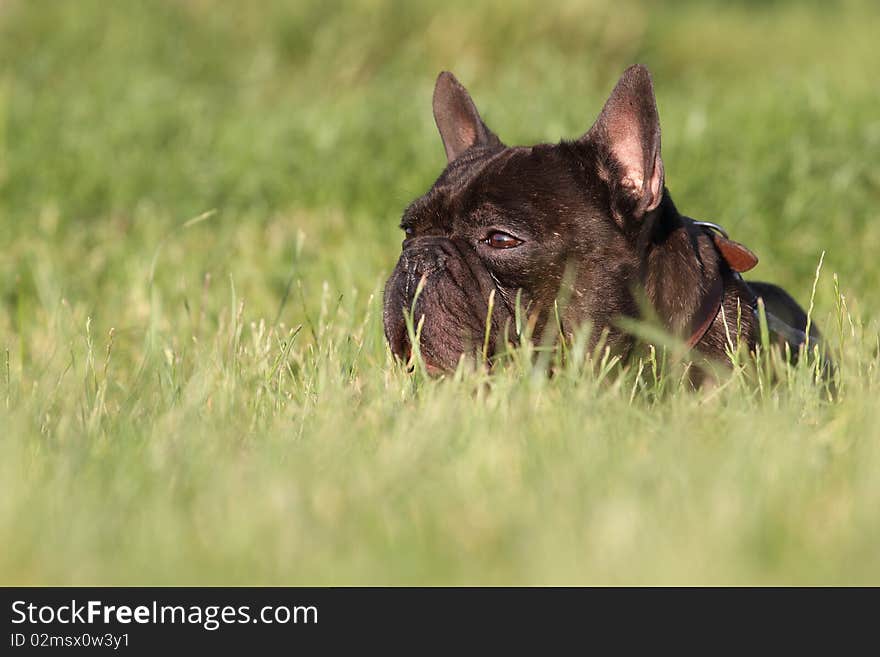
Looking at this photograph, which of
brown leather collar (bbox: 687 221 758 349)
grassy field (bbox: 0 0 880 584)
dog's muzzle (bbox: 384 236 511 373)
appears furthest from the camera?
brown leather collar (bbox: 687 221 758 349)

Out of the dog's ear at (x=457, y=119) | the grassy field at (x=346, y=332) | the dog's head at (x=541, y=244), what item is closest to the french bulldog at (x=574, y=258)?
the dog's head at (x=541, y=244)

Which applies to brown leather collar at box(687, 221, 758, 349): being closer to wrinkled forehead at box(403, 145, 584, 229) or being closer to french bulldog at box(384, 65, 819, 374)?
french bulldog at box(384, 65, 819, 374)

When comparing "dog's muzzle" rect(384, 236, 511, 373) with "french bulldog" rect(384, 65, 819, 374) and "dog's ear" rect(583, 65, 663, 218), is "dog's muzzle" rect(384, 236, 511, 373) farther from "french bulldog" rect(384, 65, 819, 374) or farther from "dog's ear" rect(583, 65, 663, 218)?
"dog's ear" rect(583, 65, 663, 218)

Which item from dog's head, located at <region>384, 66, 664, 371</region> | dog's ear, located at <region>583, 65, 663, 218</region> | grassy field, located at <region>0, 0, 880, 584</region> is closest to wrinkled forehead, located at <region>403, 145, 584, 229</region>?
dog's head, located at <region>384, 66, 664, 371</region>

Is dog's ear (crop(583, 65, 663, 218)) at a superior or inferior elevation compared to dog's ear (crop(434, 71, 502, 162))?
inferior

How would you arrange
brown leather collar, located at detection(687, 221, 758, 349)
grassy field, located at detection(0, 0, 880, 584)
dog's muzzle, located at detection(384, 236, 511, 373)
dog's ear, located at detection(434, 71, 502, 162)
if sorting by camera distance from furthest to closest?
dog's ear, located at detection(434, 71, 502, 162), brown leather collar, located at detection(687, 221, 758, 349), dog's muzzle, located at detection(384, 236, 511, 373), grassy field, located at detection(0, 0, 880, 584)

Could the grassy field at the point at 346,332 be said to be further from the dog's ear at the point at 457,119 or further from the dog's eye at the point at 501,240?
the dog's ear at the point at 457,119

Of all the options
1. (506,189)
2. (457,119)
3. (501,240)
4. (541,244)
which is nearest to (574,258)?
(541,244)

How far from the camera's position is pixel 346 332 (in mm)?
3924

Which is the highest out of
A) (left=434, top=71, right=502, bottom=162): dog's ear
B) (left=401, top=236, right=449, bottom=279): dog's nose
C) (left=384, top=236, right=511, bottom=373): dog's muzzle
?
(left=434, top=71, right=502, bottom=162): dog's ear

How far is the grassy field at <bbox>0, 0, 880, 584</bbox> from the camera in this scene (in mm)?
2121

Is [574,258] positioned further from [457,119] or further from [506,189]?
[457,119]

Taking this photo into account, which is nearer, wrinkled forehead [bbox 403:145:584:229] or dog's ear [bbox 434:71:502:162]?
wrinkled forehead [bbox 403:145:584:229]
